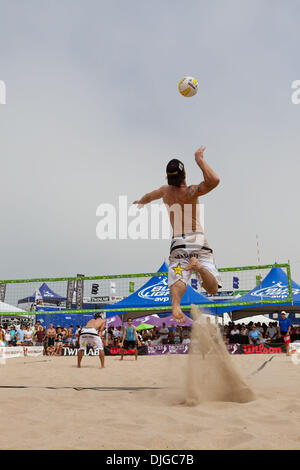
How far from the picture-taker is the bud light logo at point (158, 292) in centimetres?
1398

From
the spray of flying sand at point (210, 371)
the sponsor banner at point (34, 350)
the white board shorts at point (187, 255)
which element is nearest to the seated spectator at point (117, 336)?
the sponsor banner at point (34, 350)

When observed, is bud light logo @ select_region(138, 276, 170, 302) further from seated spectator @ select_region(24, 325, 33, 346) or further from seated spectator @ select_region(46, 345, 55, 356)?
seated spectator @ select_region(24, 325, 33, 346)

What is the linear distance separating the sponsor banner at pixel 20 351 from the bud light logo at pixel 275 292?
7.72 m

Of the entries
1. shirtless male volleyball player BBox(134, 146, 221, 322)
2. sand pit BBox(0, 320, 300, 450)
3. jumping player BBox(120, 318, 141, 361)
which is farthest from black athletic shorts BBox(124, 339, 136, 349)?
shirtless male volleyball player BBox(134, 146, 221, 322)

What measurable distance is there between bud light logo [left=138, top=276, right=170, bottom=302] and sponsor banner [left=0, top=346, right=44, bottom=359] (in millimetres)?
4032

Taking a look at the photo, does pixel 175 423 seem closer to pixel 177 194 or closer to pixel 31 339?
pixel 177 194

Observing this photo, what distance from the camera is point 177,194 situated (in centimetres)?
372

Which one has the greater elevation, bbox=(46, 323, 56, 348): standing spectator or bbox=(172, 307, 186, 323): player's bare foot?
bbox=(172, 307, 186, 323): player's bare foot

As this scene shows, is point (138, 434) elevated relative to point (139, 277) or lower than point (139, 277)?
lower

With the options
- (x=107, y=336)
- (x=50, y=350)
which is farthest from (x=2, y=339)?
(x=107, y=336)

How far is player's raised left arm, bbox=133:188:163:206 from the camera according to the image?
389 cm
